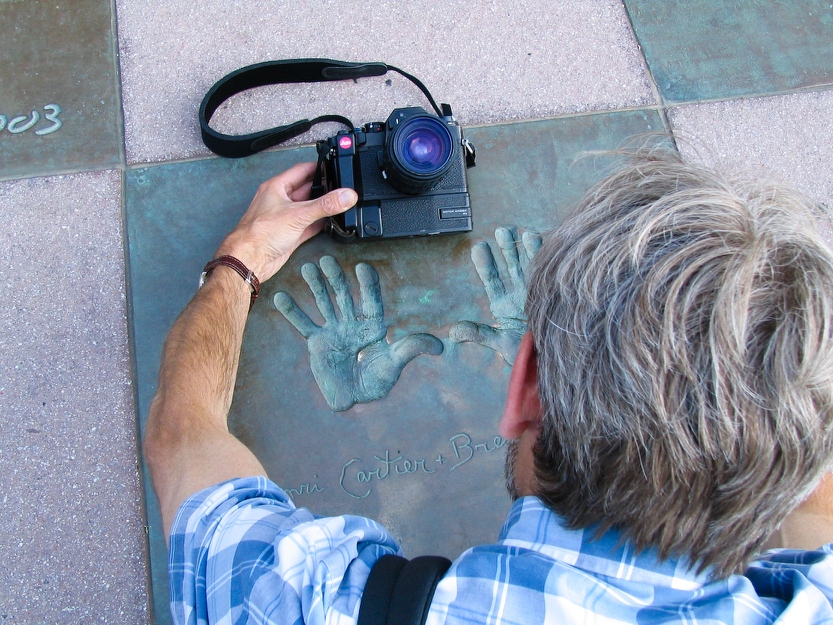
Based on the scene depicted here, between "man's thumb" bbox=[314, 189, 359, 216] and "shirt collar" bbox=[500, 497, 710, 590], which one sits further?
"man's thumb" bbox=[314, 189, 359, 216]

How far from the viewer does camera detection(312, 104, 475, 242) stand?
0.98 m

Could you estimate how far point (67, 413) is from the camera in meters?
1.06

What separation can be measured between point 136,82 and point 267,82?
0.26 meters

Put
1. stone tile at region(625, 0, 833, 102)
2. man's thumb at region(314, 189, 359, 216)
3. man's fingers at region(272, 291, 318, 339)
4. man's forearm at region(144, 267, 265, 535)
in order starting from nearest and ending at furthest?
man's forearm at region(144, 267, 265, 535) < man's thumb at region(314, 189, 359, 216) < man's fingers at region(272, 291, 318, 339) < stone tile at region(625, 0, 833, 102)

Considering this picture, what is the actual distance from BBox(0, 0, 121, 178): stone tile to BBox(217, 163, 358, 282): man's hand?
347 mm

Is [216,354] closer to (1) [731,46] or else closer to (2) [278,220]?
(2) [278,220]

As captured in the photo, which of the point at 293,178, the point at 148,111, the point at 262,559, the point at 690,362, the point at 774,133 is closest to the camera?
the point at 690,362

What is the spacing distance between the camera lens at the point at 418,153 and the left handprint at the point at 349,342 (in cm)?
23

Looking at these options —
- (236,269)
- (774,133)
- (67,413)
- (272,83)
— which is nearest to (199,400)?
(236,269)

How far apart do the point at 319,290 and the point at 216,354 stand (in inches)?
9.7

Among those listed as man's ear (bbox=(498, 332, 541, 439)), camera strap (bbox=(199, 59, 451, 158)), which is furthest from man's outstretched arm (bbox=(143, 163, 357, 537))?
man's ear (bbox=(498, 332, 541, 439))

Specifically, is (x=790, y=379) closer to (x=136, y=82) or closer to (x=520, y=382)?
(x=520, y=382)

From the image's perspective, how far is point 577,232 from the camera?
0.60m

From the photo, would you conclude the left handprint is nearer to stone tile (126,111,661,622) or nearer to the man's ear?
stone tile (126,111,661,622)
